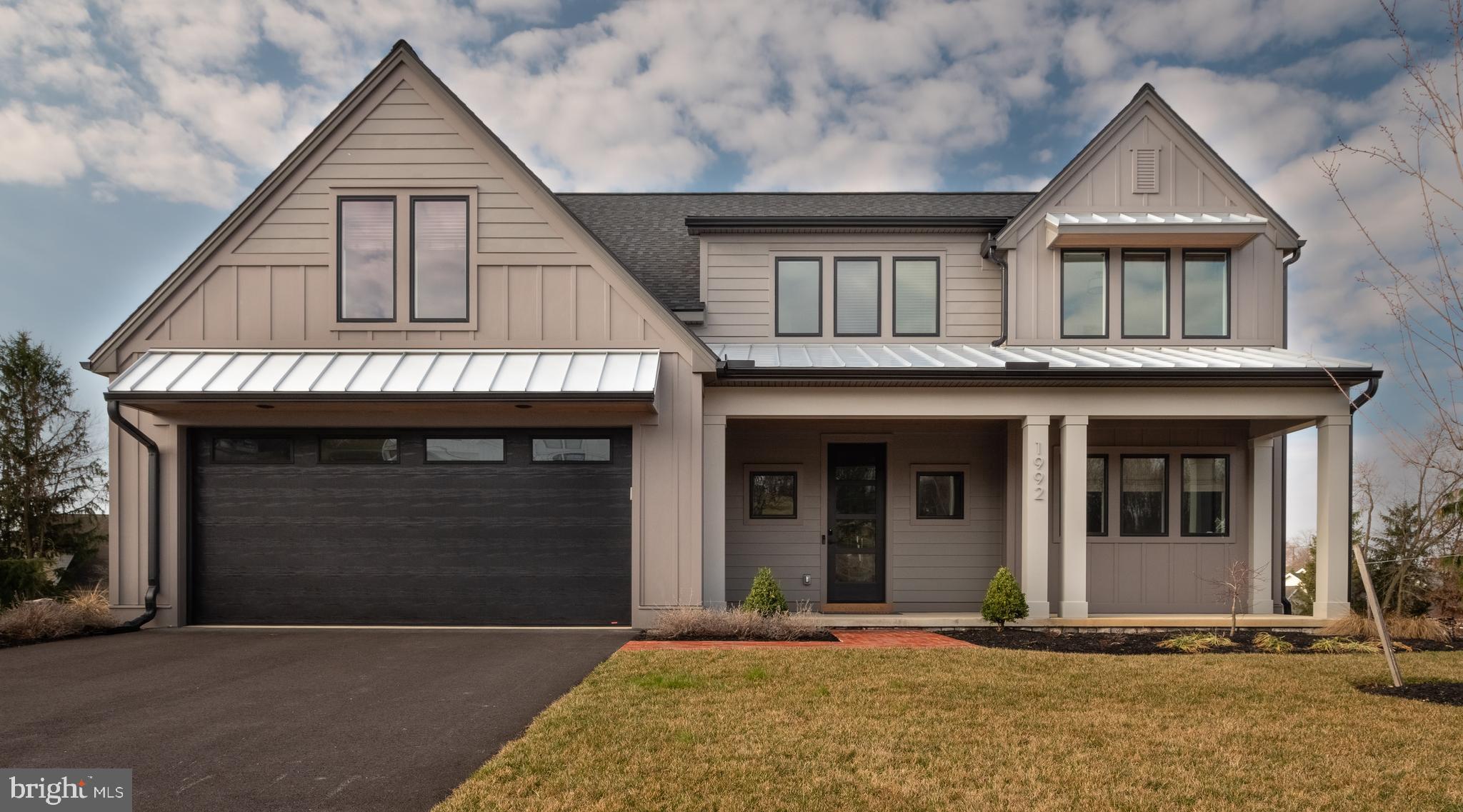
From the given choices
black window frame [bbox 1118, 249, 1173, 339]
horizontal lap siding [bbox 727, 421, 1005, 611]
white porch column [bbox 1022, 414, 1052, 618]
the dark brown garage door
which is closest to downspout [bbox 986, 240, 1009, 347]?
horizontal lap siding [bbox 727, 421, 1005, 611]

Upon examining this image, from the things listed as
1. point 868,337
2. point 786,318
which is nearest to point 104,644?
point 786,318

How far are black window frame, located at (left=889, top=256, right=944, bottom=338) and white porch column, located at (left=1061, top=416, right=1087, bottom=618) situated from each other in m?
2.88

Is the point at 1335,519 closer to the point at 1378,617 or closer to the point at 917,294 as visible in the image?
the point at 1378,617

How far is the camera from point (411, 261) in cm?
1188

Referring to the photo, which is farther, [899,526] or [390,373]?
[899,526]

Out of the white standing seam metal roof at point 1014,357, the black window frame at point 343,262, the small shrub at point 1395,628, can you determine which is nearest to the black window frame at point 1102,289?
the white standing seam metal roof at point 1014,357

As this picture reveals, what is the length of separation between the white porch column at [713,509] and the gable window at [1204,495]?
25.8ft

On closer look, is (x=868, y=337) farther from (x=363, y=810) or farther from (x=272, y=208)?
(x=363, y=810)

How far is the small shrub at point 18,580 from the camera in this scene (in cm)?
1146

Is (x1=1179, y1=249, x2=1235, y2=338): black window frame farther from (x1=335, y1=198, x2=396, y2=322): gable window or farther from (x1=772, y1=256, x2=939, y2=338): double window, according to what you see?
(x1=335, y1=198, x2=396, y2=322): gable window

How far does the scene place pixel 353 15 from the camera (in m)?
13.1

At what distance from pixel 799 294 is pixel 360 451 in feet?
23.7

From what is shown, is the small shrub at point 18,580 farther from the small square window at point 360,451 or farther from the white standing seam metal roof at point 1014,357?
the white standing seam metal roof at point 1014,357

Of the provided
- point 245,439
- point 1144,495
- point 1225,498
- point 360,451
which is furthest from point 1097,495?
point 245,439
